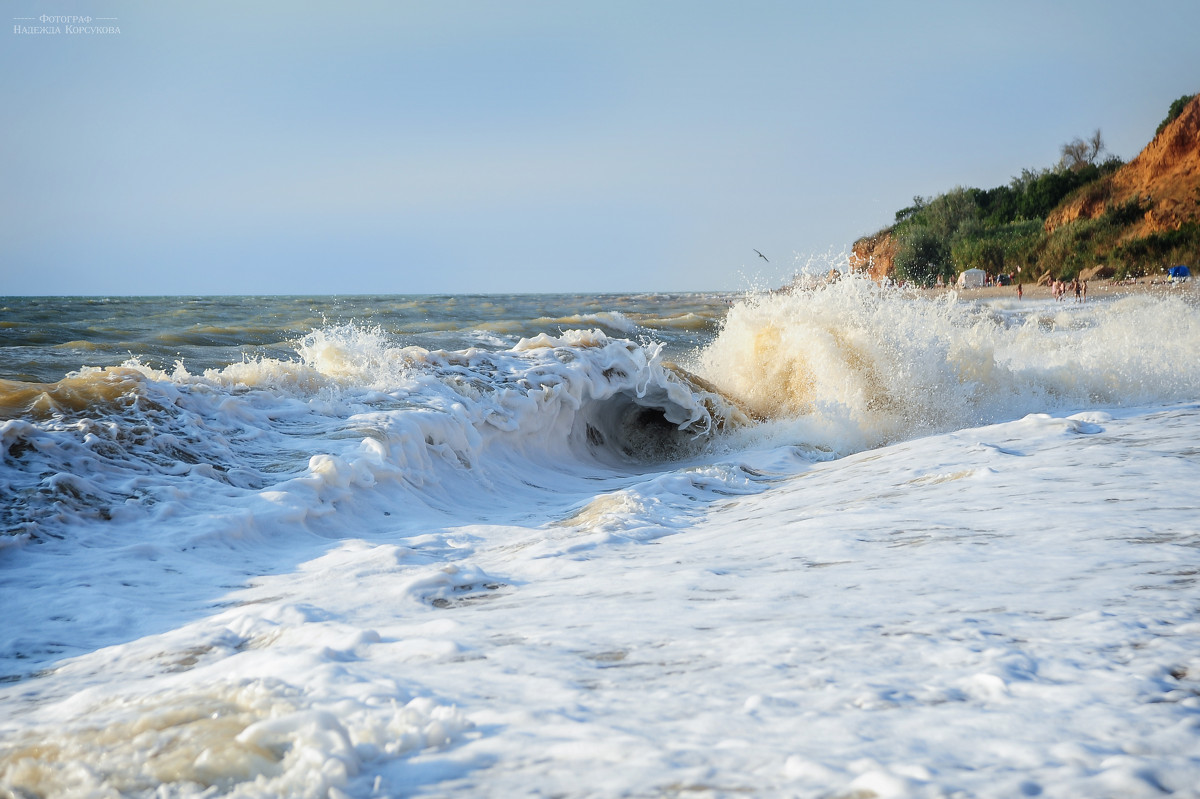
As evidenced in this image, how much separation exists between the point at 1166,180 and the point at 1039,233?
18.4ft

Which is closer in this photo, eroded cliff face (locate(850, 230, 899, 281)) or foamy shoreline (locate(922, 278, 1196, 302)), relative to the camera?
foamy shoreline (locate(922, 278, 1196, 302))

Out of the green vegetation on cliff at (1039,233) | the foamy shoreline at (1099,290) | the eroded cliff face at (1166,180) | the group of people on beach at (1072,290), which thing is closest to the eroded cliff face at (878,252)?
the green vegetation on cliff at (1039,233)

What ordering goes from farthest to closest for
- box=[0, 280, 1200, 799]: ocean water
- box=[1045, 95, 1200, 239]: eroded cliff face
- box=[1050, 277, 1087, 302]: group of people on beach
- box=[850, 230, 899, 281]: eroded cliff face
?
box=[850, 230, 899, 281]: eroded cliff face < box=[1045, 95, 1200, 239]: eroded cliff face < box=[1050, 277, 1087, 302]: group of people on beach < box=[0, 280, 1200, 799]: ocean water

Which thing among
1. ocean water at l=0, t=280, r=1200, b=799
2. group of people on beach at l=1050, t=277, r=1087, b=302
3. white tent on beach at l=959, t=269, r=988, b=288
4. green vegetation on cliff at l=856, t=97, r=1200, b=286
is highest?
green vegetation on cliff at l=856, t=97, r=1200, b=286

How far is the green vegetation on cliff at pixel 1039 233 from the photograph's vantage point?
2894cm

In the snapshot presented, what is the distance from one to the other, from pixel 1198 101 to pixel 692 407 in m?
31.5

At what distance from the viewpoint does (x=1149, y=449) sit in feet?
13.4

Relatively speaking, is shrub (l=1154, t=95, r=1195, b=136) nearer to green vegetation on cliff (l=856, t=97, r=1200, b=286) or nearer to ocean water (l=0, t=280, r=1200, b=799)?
green vegetation on cliff (l=856, t=97, r=1200, b=286)

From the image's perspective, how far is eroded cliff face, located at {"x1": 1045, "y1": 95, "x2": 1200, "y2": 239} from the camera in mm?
28906

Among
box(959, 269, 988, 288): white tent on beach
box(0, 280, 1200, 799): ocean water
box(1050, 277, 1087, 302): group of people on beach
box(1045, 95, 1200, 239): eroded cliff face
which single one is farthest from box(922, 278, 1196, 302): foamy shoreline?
box(0, 280, 1200, 799): ocean water

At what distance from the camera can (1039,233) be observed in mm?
35531

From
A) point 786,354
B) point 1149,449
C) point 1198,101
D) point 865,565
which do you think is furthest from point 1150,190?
point 865,565

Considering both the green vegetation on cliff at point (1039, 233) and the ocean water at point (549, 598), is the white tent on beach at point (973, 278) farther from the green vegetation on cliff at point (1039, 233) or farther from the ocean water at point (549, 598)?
the ocean water at point (549, 598)

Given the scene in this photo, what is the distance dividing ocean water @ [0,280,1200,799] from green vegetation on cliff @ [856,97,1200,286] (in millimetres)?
22587
